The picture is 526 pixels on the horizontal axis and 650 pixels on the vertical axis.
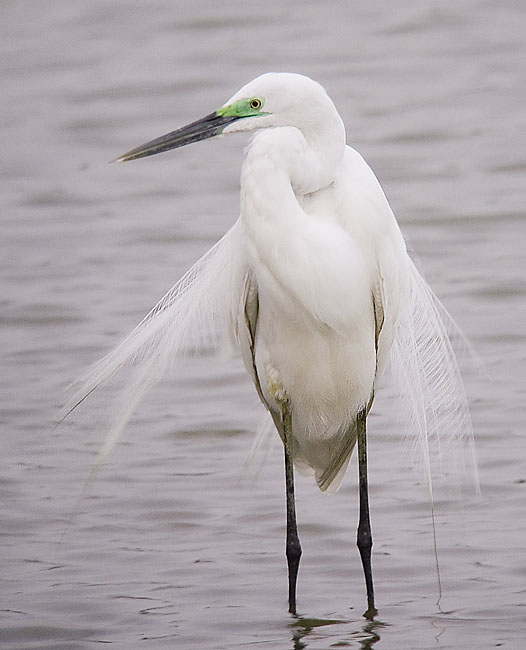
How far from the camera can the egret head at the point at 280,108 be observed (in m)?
3.73

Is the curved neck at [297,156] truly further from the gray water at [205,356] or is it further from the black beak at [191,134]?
the gray water at [205,356]

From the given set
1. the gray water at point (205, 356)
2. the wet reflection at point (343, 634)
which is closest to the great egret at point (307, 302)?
the wet reflection at point (343, 634)

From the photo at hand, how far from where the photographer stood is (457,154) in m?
9.00

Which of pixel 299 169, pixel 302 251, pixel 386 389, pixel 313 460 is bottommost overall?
pixel 386 389

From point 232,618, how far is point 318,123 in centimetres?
152

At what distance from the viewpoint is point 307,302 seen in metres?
3.97

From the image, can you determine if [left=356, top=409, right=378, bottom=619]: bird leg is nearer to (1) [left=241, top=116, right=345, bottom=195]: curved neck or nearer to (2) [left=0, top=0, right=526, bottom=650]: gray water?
(2) [left=0, top=0, right=526, bottom=650]: gray water

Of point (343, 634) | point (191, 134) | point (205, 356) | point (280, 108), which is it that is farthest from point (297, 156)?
point (205, 356)

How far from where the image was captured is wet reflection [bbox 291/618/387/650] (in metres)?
3.83

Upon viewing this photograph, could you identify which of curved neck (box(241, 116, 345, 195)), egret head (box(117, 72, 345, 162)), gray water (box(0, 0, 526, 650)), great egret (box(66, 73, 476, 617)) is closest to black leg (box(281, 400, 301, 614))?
great egret (box(66, 73, 476, 617))

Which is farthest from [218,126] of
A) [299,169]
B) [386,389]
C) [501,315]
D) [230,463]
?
[501,315]

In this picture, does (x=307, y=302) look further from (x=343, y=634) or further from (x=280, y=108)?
(x=343, y=634)

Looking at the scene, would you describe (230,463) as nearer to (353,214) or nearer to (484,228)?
(353,214)

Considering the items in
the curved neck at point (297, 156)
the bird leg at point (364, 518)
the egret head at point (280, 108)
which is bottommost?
the bird leg at point (364, 518)
